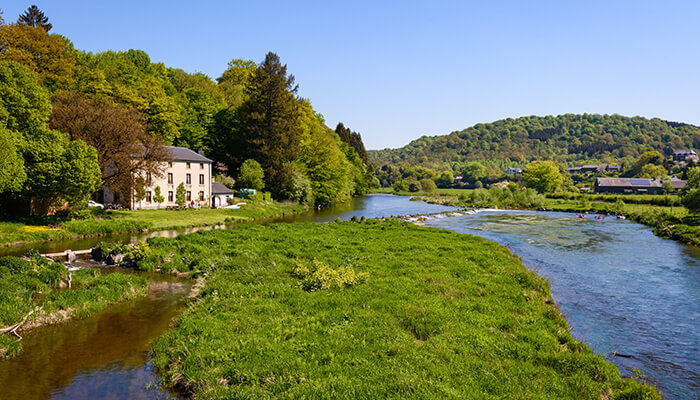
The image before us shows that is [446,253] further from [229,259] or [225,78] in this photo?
[225,78]

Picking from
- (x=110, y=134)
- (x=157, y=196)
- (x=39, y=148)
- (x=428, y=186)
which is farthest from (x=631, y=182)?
(x=39, y=148)

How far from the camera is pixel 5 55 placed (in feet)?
174

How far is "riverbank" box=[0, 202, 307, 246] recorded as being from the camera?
32.6 metres

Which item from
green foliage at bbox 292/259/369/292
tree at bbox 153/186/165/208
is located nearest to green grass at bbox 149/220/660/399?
green foliage at bbox 292/259/369/292

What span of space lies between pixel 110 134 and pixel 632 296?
50580 millimetres

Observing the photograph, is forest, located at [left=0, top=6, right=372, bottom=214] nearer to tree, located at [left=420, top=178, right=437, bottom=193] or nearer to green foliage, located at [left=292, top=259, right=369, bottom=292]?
green foliage, located at [left=292, top=259, right=369, bottom=292]

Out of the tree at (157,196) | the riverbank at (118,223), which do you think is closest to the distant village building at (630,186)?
the riverbank at (118,223)

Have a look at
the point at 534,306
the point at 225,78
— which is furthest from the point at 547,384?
the point at 225,78

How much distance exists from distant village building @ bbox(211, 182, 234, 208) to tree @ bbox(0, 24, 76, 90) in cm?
2851

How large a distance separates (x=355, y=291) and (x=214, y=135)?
253 ft

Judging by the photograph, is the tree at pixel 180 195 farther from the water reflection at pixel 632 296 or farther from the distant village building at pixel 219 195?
the water reflection at pixel 632 296

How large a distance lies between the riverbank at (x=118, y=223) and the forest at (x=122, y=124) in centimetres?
300

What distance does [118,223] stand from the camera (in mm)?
39531

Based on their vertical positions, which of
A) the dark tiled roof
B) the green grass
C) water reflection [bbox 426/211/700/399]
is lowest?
water reflection [bbox 426/211/700/399]
